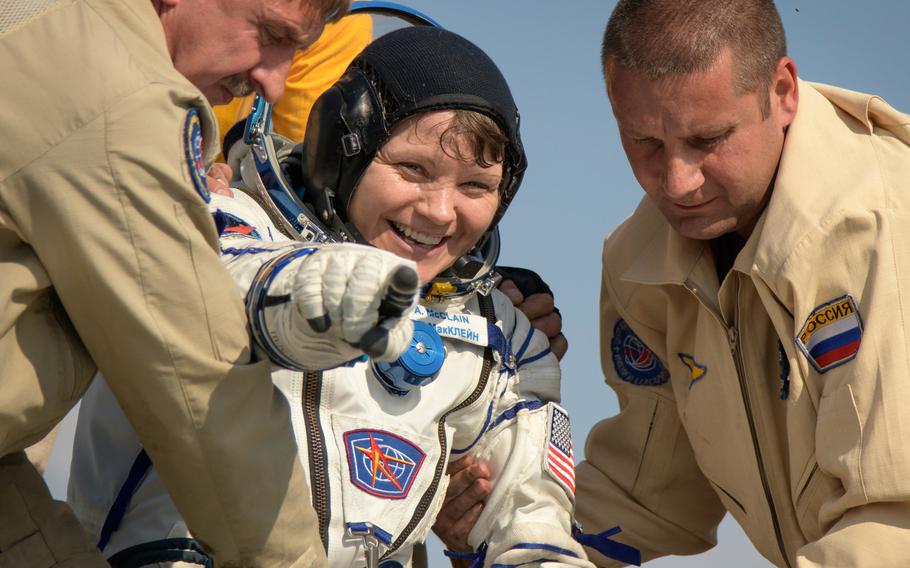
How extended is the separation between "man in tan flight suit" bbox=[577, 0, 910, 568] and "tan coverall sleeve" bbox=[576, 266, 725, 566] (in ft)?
1.07

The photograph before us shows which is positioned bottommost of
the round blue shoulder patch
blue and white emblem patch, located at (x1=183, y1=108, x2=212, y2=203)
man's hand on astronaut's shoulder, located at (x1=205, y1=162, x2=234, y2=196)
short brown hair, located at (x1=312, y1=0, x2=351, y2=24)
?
the round blue shoulder patch

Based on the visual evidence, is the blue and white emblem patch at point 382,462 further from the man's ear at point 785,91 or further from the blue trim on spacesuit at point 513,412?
the man's ear at point 785,91

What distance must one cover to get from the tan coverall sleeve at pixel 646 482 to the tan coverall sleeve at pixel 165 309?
253 cm

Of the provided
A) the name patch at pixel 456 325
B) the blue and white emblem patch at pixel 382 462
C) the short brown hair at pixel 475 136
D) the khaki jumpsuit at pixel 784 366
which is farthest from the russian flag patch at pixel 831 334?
the blue and white emblem patch at pixel 382 462

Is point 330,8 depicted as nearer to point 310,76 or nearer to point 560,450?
point 560,450

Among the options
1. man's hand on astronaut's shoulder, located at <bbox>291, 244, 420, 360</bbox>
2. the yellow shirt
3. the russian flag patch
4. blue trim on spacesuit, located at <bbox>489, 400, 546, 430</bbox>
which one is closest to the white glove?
man's hand on astronaut's shoulder, located at <bbox>291, 244, 420, 360</bbox>

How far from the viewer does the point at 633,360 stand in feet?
16.7

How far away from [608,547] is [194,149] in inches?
93.1

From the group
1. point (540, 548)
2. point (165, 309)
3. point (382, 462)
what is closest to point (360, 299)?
point (165, 309)

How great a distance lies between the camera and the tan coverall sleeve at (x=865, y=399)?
3.78 metres

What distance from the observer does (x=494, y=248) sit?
14.1 feet

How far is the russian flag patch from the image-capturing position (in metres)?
3.96

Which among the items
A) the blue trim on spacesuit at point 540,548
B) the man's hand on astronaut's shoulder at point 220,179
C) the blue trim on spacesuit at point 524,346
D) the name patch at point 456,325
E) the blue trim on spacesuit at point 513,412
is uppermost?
the man's hand on astronaut's shoulder at point 220,179

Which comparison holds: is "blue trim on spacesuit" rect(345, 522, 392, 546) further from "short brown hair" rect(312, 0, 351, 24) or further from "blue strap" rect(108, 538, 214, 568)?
"short brown hair" rect(312, 0, 351, 24)
